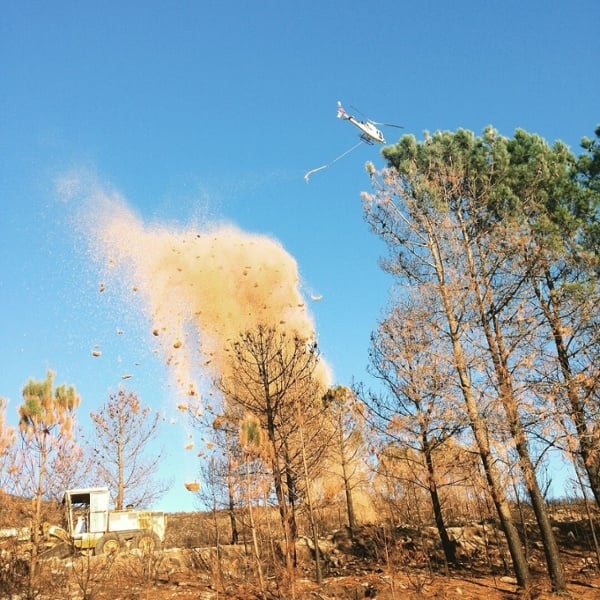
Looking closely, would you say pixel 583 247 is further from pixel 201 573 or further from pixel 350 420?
pixel 201 573

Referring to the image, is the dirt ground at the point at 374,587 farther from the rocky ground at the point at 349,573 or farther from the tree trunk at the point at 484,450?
the tree trunk at the point at 484,450

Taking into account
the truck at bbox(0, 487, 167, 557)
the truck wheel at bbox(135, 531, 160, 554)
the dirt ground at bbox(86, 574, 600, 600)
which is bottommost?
the dirt ground at bbox(86, 574, 600, 600)

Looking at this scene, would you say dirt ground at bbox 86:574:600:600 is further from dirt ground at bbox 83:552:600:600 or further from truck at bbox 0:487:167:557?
truck at bbox 0:487:167:557

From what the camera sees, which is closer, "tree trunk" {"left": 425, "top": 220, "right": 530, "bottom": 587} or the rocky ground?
"tree trunk" {"left": 425, "top": 220, "right": 530, "bottom": 587}

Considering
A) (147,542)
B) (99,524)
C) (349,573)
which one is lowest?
(349,573)

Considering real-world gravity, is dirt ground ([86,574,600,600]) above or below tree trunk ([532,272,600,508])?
below

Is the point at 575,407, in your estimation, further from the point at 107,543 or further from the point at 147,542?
the point at 107,543

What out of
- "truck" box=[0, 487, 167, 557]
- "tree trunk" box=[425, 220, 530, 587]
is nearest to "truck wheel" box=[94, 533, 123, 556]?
"truck" box=[0, 487, 167, 557]

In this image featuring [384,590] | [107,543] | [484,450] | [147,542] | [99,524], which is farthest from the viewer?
[99,524]

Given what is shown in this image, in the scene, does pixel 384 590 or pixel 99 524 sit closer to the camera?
pixel 384 590

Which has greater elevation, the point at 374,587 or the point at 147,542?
→ the point at 147,542

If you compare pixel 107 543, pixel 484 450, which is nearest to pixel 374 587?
pixel 484 450

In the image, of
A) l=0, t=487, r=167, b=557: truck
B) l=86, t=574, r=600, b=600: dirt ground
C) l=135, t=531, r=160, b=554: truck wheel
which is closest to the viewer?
l=86, t=574, r=600, b=600: dirt ground

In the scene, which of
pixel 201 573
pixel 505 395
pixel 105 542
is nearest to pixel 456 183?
pixel 505 395
